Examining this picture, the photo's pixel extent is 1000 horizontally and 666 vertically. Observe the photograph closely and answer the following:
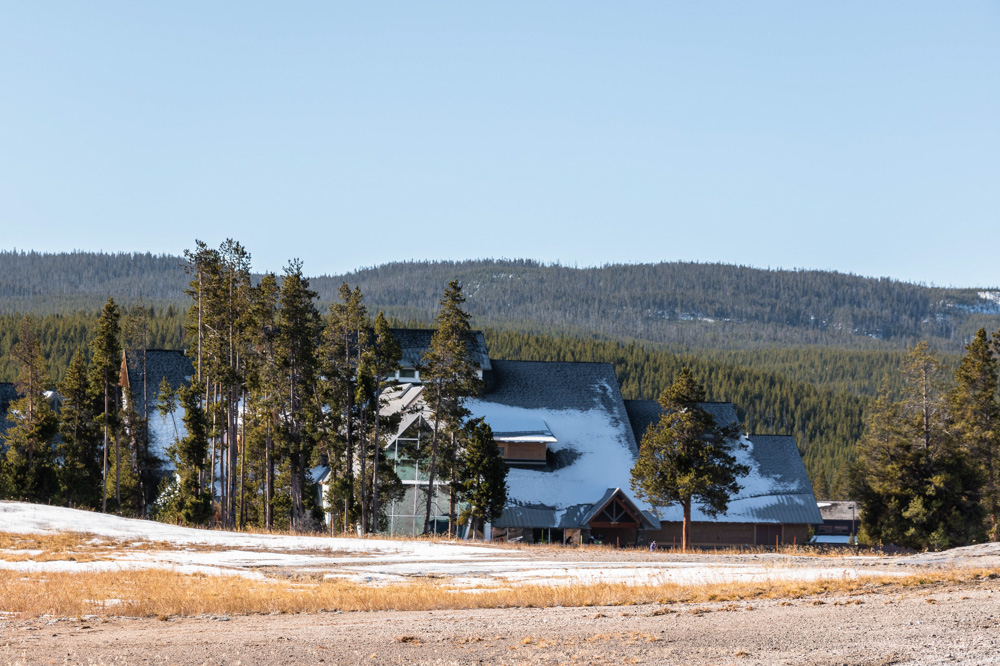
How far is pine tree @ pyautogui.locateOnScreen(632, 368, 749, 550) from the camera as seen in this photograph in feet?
162

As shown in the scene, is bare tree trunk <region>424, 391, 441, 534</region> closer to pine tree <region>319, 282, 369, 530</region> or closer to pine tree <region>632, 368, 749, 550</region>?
pine tree <region>319, 282, 369, 530</region>

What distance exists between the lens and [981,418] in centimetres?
5784

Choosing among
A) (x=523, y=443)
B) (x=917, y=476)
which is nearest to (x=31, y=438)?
(x=523, y=443)

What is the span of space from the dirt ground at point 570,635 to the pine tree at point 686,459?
98.0 ft

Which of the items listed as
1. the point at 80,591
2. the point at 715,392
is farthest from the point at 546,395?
the point at 715,392

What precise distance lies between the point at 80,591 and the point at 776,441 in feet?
168

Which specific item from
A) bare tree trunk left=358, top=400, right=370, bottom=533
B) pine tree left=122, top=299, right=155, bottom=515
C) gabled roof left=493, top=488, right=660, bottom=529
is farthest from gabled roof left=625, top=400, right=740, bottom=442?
pine tree left=122, top=299, right=155, bottom=515

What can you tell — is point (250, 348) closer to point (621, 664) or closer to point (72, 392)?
point (72, 392)

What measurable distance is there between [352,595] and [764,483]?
4486 cm

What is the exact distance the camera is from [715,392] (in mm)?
168000

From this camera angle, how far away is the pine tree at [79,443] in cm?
6197

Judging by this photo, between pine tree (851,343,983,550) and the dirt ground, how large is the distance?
126ft

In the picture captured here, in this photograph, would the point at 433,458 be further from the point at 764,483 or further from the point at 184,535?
the point at 764,483

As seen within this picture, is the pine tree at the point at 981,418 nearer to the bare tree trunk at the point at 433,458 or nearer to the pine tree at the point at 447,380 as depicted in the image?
the pine tree at the point at 447,380
